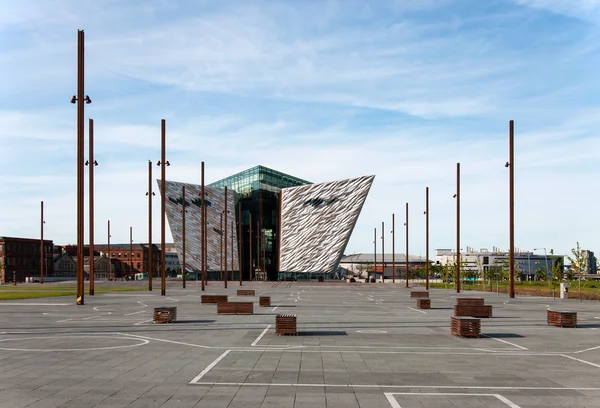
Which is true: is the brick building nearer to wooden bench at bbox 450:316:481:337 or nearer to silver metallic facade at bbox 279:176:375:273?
silver metallic facade at bbox 279:176:375:273

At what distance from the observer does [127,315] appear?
31.7m

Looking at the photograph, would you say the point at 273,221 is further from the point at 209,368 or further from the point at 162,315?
the point at 209,368

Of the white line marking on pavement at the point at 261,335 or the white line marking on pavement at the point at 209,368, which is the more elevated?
the white line marking on pavement at the point at 209,368

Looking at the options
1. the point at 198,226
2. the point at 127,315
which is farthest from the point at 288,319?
the point at 198,226

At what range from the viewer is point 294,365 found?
51.3ft

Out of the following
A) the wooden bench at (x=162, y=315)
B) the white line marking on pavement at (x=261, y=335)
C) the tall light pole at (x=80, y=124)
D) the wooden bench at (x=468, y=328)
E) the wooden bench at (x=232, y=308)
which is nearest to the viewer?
the white line marking on pavement at (x=261, y=335)

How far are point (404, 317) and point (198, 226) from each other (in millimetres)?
90494

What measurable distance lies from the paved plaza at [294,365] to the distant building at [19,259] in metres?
106

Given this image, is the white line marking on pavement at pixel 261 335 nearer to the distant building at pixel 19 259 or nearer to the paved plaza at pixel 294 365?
the paved plaza at pixel 294 365

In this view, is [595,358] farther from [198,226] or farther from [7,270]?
[7,270]

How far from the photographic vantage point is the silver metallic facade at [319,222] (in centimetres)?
11162

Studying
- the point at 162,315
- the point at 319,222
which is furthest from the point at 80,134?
the point at 319,222

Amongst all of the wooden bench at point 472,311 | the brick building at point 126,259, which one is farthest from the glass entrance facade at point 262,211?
the wooden bench at point 472,311

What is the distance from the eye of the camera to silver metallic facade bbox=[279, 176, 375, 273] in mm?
111625
